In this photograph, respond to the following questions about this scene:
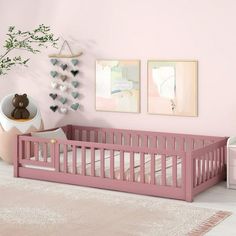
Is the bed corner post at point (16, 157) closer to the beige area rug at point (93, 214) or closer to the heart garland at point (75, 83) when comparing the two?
the beige area rug at point (93, 214)

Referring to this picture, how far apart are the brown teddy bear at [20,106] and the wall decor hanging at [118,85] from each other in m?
0.71

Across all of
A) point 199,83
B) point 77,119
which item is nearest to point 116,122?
point 77,119

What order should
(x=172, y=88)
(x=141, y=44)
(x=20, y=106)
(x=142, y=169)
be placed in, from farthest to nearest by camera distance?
(x=20, y=106)
(x=141, y=44)
(x=172, y=88)
(x=142, y=169)

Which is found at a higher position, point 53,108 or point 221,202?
point 53,108

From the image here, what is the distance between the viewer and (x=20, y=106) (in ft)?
19.1

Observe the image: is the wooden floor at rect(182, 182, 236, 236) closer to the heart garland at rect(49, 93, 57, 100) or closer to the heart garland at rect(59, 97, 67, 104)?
the heart garland at rect(59, 97, 67, 104)

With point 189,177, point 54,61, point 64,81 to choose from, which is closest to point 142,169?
point 189,177

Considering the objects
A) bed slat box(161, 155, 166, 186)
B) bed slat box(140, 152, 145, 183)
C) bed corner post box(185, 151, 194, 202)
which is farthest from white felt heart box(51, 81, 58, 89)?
bed corner post box(185, 151, 194, 202)

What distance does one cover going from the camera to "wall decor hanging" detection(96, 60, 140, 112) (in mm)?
5621

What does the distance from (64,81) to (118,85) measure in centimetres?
65

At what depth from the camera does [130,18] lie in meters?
5.59

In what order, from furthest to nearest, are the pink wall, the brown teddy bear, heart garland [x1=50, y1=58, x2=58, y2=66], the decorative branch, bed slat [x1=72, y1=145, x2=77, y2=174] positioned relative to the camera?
heart garland [x1=50, y1=58, x2=58, y2=66] → the decorative branch → the brown teddy bear → the pink wall → bed slat [x1=72, y1=145, x2=77, y2=174]

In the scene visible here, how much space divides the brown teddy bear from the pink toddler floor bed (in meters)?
0.39

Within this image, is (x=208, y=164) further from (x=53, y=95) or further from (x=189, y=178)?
(x=53, y=95)
